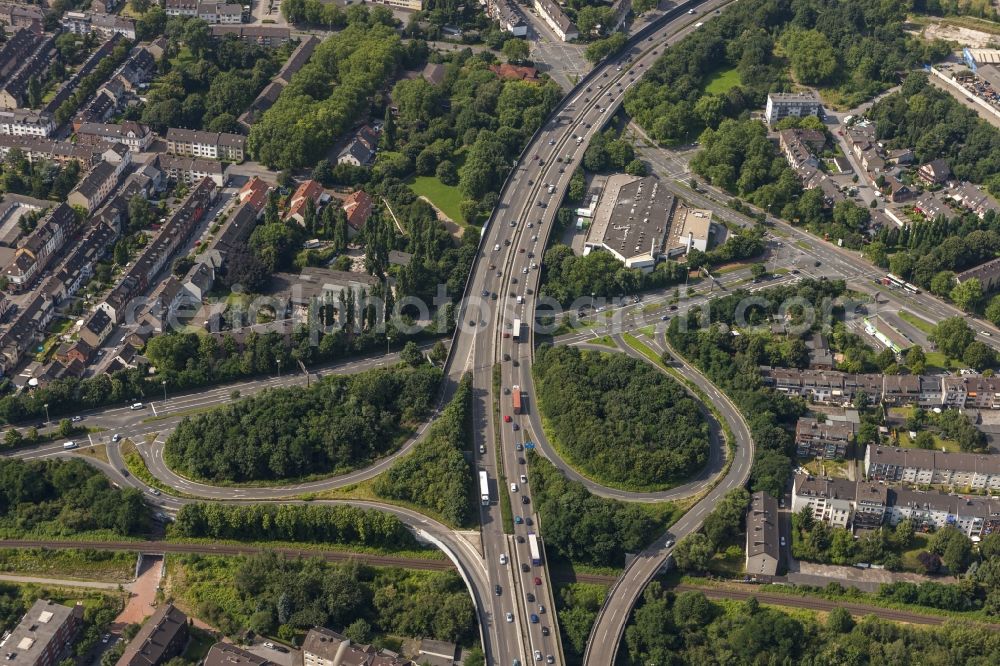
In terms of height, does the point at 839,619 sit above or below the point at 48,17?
below

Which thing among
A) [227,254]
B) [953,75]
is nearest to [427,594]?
[227,254]

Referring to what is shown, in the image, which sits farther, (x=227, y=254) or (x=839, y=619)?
(x=227, y=254)

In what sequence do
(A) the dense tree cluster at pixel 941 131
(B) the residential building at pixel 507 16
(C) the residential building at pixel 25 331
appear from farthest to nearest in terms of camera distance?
(B) the residential building at pixel 507 16
(A) the dense tree cluster at pixel 941 131
(C) the residential building at pixel 25 331

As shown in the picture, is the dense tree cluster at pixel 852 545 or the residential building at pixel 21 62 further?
the residential building at pixel 21 62

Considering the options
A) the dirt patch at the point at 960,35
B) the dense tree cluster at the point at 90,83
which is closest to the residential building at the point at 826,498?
the dirt patch at the point at 960,35

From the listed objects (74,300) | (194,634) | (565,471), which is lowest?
(194,634)

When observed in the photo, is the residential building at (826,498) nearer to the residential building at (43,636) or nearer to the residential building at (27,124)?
the residential building at (43,636)

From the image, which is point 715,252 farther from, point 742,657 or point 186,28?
point 186,28
